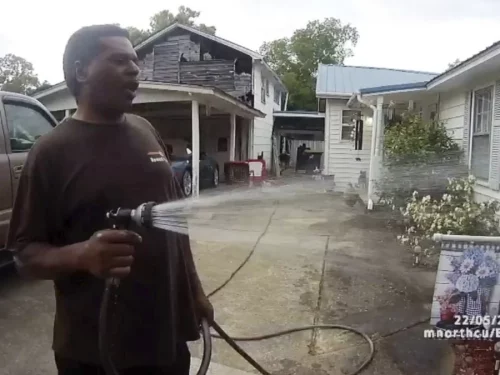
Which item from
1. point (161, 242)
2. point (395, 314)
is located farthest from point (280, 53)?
point (161, 242)

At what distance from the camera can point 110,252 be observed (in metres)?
1.12

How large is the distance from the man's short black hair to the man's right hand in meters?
0.47

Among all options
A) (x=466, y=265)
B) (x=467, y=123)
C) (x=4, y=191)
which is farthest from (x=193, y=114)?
(x=466, y=265)

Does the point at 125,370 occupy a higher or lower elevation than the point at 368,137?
lower

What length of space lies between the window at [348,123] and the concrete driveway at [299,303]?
6.83m

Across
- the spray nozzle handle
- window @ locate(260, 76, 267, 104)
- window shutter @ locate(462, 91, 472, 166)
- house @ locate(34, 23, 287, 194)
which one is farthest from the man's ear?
window @ locate(260, 76, 267, 104)

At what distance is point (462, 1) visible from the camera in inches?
219

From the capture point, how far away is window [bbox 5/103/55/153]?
13.5 ft

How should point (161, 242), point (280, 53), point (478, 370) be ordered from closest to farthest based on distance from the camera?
point (161, 242) → point (478, 370) → point (280, 53)

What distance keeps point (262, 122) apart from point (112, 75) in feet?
60.5

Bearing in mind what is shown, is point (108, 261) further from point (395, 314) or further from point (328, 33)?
point (328, 33)

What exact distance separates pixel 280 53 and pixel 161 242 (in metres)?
26.7

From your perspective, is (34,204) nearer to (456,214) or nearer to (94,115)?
(94,115)

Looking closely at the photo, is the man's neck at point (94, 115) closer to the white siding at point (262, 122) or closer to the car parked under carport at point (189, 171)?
the car parked under carport at point (189, 171)
